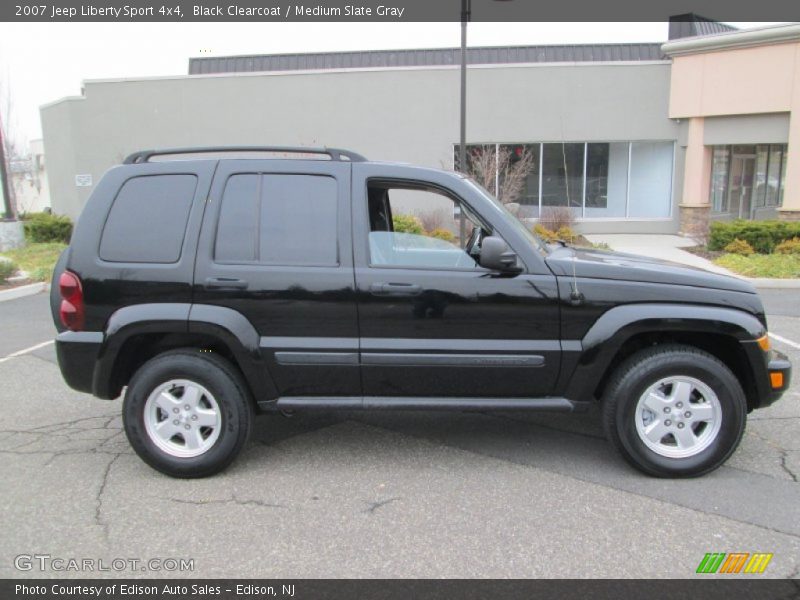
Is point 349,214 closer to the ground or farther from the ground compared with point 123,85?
closer to the ground

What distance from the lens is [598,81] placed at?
18750 mm

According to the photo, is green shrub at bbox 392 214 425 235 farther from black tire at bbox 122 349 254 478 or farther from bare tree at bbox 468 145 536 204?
bare tree at bbox 468 145 536 204

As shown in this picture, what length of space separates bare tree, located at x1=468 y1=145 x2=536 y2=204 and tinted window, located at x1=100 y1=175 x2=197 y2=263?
541 inches

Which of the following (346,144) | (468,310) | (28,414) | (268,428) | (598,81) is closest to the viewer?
(468,310)

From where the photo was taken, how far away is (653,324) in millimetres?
3857

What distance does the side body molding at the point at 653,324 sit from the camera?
3.82 m

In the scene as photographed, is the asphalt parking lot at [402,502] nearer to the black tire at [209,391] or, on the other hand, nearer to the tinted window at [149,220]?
the black tire at [209,391]

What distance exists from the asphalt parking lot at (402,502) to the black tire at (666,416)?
0.44 feet

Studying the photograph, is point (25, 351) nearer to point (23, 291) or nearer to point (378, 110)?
point (23, 291)

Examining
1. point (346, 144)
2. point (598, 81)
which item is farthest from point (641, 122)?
point (346, 144)

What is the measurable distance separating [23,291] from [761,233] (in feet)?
48.4

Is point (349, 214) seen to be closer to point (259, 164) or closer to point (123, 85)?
point (259, 164)

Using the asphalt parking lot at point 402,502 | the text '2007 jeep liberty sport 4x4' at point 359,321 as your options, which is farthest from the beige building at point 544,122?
the text '2007 jeep liberty sport 4x4' at point 359,321

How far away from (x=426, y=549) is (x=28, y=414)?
375 centimetres
